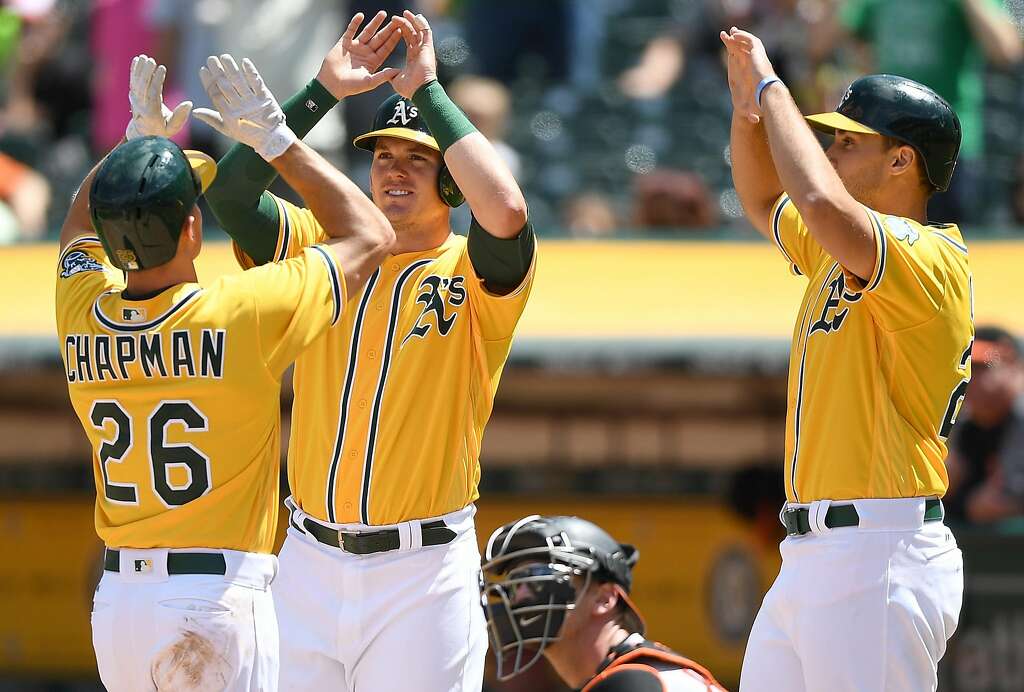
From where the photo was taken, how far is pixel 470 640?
4137 mm

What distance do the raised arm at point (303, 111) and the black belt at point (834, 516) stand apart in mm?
1461

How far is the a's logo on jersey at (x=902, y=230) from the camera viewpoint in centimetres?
390

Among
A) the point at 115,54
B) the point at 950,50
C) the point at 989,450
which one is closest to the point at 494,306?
the point at 989,450

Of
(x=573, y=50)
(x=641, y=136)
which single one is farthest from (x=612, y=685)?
(x=573, y=50)

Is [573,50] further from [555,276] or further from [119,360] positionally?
[119,360]

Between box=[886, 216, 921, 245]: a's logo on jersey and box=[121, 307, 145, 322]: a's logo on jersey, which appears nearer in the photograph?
box=[121, 307, 145, 322]: a's logo on jersey

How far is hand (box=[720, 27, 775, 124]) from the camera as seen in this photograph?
4.04 metres

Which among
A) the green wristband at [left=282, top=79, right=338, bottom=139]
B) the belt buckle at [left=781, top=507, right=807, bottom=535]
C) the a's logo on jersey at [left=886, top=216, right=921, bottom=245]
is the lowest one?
the belt buckle at [left=781, top=507, right=807, bottom=535]

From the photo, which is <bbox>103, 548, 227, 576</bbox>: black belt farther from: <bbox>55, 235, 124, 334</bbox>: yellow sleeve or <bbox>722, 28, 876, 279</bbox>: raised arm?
<bbox>722, 28, 876, 279</bbox>: raised arm

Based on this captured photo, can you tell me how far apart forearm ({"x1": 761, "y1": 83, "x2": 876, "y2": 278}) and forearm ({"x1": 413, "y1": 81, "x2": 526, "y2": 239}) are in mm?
644

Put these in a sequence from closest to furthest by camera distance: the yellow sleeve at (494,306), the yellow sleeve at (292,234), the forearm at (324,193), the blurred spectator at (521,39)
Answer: the forearm at (324,193) < the yellow sleeve at (494,306) < the yellow sleeve at (292,234) < the blurred spectator at (521,39)

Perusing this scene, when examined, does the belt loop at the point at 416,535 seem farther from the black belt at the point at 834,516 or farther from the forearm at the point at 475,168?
the black belt at the point at 834,516

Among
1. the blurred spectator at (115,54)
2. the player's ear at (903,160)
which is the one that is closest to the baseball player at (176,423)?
the player's ear at (903,160)

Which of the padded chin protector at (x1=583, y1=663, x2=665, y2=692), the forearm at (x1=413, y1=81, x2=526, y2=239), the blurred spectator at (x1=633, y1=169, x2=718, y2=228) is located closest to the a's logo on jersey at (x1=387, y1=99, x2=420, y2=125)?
the forearm at (x1=413, y1=81, x2=526, y2=239)
